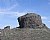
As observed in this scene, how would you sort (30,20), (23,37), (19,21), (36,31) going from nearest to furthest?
1. (23,37)
2. (36,31)
3. (30,20)
4. (19,21)

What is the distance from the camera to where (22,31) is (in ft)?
142

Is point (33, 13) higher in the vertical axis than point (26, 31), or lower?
higher

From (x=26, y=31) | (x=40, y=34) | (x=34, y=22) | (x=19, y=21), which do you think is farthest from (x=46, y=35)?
(x=19, y=21)

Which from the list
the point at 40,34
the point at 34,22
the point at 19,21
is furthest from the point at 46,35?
the point at 19,21

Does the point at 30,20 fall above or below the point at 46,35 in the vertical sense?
above

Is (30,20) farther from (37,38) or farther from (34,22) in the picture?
(37,38)

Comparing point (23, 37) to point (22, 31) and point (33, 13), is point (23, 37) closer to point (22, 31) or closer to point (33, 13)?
point (22, 31)

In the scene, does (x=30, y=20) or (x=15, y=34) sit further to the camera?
(x=30, y=20)

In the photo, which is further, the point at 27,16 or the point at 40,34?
the point at 27,16

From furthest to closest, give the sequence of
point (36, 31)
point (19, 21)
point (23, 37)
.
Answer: point (19, 21), point (36, 31), point (23, 37)

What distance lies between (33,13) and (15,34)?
52.4 ft

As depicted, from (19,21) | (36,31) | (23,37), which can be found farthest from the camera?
(19,21)

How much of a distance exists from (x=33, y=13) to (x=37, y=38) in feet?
54.1

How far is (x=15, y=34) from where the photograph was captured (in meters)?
41.8
